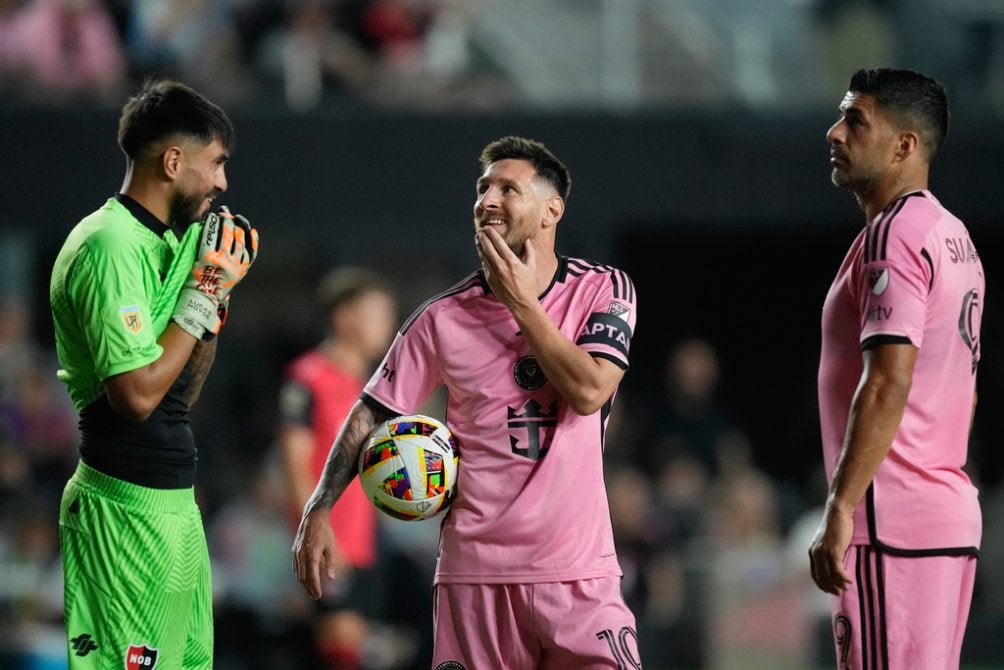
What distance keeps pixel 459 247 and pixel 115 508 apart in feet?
27.0

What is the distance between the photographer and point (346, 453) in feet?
15.1

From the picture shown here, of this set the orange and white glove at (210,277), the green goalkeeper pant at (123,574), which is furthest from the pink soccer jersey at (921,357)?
the green goalkeeper pant at (123,574)

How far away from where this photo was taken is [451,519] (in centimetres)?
449

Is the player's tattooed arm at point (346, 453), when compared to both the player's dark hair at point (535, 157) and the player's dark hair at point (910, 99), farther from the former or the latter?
the player's dark hair at point (910, 99)

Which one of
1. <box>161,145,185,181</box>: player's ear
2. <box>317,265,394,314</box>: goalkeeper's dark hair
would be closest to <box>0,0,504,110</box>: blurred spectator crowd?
<box>317,265,394,314</box>: goalkeeper's dark hair

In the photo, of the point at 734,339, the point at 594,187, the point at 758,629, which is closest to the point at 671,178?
the point at 594,187

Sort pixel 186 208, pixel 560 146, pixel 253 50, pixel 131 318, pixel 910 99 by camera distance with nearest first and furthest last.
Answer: pixel 131 318
pixel 910 99
pixel 186 208
pixel 253 50
pixel 560 146

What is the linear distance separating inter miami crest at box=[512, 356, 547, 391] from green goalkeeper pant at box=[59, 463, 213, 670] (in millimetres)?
1100

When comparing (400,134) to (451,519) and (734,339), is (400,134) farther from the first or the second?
(451,519)

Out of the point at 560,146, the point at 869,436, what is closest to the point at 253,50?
the point at 560,146

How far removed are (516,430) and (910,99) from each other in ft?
5.09

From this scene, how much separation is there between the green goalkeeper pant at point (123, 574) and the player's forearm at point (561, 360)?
3.91ft

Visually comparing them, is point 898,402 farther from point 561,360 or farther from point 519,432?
point 519,432

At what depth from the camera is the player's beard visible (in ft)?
14.6
